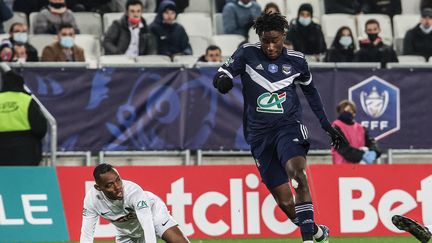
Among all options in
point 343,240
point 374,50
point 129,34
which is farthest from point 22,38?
point 343,240

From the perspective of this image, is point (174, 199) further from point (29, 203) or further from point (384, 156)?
point (384, 156)

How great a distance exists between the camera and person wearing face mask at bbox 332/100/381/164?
1652cm

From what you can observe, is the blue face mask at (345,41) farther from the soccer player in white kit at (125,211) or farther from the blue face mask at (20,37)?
the soccer player in white kit at (125,211)

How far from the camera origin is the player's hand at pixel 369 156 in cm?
1664

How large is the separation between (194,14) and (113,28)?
179cm

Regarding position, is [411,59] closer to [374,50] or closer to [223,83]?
[374,50]

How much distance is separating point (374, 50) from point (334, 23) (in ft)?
5.36

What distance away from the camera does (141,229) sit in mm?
11305

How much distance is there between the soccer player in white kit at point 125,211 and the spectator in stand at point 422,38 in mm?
8962

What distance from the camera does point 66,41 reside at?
58.2 ft

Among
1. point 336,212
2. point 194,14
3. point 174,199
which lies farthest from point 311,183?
point 194,14

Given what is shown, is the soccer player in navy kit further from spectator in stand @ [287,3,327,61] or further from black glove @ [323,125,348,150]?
spectator in stand @ [287,3,327,61]

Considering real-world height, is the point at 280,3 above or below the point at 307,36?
above

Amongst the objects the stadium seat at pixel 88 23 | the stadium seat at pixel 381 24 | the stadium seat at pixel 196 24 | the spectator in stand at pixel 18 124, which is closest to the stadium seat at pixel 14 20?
the stadium seat at pixel 88 23
